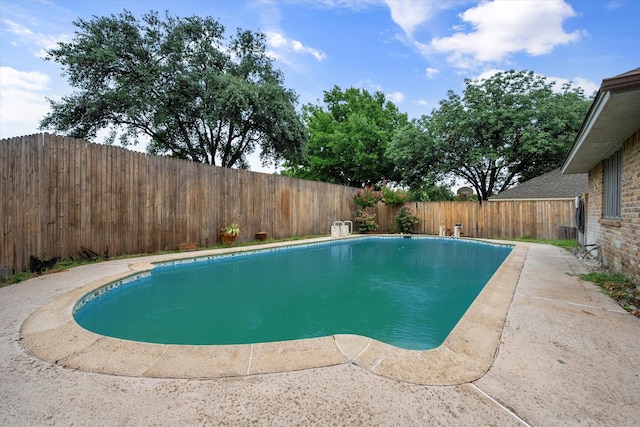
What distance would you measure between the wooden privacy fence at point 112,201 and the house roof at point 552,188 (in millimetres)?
11009

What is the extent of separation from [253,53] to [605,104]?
51.2ft

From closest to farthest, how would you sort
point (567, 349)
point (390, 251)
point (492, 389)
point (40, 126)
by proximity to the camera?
1. point (492, 389)
2. point (567, 349)
3. point (390, 251)
4. point (40, 126)

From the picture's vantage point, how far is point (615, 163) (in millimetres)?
4605

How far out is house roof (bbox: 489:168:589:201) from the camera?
1149cm

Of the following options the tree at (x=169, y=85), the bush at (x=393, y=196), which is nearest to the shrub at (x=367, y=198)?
the bush at (x=393, y=196)

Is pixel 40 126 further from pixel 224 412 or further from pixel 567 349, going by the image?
pixel 567 349

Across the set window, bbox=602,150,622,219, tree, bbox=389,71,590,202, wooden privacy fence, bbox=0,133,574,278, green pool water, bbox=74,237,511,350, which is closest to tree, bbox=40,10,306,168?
wooden privacy fence, bbox=0,133,574,278

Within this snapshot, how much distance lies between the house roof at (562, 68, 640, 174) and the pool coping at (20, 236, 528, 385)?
2.13 m

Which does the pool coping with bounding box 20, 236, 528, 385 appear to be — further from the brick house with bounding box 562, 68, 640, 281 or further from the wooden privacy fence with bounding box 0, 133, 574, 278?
the wooden privacy fence with bounding box 0, 133, 574, 278

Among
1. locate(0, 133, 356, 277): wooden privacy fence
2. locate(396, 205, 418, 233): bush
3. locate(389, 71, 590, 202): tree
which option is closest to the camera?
locate(0, 133, 356, 277): wooden privacy fence

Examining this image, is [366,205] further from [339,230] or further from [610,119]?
[610,119]

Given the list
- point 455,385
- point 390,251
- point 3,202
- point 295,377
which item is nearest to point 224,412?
point 295,377

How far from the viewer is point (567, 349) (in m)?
1.91

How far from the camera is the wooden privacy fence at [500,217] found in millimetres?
10164
